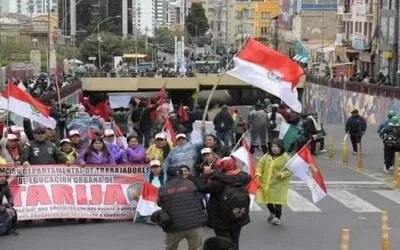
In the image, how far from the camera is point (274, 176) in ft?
43.3

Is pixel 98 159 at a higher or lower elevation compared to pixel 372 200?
higher

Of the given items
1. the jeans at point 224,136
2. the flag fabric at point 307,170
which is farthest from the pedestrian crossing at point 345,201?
the jeans at point 224,136

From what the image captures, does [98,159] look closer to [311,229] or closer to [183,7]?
[311,229]

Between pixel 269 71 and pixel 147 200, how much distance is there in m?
2.90

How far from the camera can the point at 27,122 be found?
798 inches

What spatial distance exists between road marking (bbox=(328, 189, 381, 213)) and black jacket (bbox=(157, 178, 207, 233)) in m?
6.94

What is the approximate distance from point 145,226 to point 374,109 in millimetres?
26960

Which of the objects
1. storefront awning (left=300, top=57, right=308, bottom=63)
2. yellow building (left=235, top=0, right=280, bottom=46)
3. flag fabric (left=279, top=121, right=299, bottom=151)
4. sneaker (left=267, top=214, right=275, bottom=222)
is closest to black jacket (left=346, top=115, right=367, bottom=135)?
flag fabric (left=279, top=121, right=299, bottom=151)

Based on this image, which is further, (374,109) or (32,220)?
(374,109)

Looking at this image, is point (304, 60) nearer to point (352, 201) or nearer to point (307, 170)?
point (352, 201)

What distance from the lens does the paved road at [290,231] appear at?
1250cm

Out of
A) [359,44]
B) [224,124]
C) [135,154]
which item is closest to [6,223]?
[135,154]

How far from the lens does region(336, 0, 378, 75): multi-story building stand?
69875 millimetres

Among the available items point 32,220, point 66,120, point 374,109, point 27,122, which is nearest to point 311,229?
point 32,220
